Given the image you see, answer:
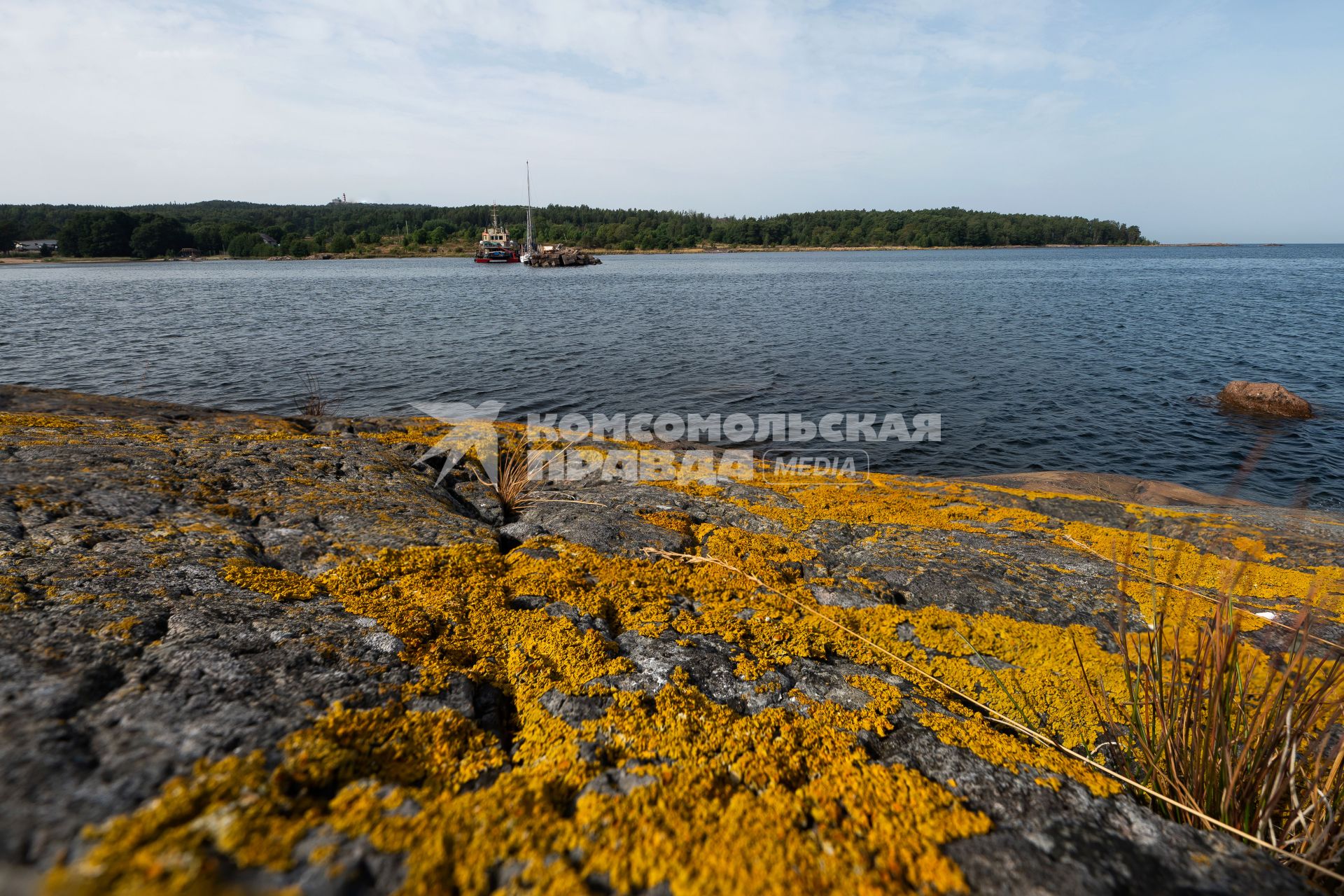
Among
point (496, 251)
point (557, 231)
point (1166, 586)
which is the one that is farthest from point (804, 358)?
point (557, 231)

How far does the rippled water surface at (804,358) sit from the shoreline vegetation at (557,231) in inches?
3983

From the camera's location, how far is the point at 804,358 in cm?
2455

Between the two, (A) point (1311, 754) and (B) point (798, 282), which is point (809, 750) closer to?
(A) point (1311, 754)

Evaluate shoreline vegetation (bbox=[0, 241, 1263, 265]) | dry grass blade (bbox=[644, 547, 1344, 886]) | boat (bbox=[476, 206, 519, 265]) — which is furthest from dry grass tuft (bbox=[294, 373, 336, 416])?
shoreline vegetation (bbox=[0, 241, 1263, 265])

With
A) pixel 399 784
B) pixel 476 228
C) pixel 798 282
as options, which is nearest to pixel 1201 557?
pixel 399 784

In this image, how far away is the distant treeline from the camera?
134000 mm

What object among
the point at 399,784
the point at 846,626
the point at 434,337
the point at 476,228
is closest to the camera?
the point at 399,784

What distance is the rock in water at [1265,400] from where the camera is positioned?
635 inches

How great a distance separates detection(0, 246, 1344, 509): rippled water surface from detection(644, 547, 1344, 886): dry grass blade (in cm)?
192

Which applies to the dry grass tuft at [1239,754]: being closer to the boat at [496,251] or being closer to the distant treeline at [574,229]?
the boat at [496,251]

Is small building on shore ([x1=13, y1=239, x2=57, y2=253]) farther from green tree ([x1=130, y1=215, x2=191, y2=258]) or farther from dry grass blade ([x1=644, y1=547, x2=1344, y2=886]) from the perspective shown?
dry grass blade ([x1=644, y1=547, x2=1344, y2=886])

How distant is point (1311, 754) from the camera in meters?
2.35

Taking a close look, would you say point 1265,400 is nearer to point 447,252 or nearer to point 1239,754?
point 1239,754

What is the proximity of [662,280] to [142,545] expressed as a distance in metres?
69.0
